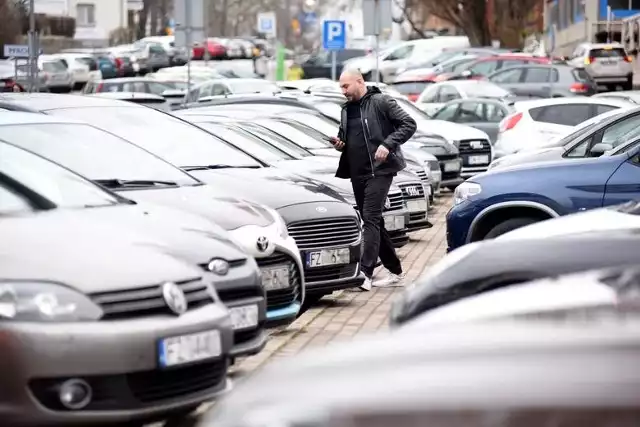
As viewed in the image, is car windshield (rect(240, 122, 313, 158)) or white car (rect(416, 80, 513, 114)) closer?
car windshield (rect(240, 122, 313, 158))

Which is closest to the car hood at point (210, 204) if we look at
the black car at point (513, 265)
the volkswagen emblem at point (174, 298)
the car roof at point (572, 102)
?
the volkswagen emblem at point (174, 298)

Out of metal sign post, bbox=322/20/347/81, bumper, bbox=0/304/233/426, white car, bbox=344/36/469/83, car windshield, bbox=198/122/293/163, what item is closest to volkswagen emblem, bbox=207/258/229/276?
bumper, bbox=0/304/233/426

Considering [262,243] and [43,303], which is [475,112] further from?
[43,303]

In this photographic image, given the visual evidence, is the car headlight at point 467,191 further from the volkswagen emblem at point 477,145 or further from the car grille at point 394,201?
the volkswagen emblem at point 477,145

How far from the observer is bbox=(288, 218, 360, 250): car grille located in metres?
9.92

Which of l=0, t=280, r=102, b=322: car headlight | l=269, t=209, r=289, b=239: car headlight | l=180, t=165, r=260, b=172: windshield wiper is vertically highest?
l=180, t=165, r=260, b=172: windshield wiper

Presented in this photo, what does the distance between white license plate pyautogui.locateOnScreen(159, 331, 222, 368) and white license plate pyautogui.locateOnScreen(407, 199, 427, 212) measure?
7.73m

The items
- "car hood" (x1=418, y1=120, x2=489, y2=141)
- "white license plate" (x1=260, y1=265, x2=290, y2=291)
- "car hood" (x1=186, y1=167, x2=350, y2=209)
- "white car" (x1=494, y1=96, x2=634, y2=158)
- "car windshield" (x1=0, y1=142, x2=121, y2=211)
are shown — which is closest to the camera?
"car windshield" (x1=0, y1=142, x2=121, y2=211)

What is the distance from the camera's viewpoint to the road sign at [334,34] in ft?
106

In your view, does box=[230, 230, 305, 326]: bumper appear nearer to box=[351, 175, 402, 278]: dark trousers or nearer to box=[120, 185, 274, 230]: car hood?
box=[120, 185, 274, 230]: car hood

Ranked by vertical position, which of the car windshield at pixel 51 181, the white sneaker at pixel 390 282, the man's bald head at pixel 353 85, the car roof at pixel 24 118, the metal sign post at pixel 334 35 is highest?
the metal sign post at pixel 334 35

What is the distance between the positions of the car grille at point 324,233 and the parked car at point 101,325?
3167mm

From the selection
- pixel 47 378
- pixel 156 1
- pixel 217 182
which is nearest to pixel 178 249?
pixel 47 378

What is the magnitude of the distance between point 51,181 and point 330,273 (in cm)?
323
